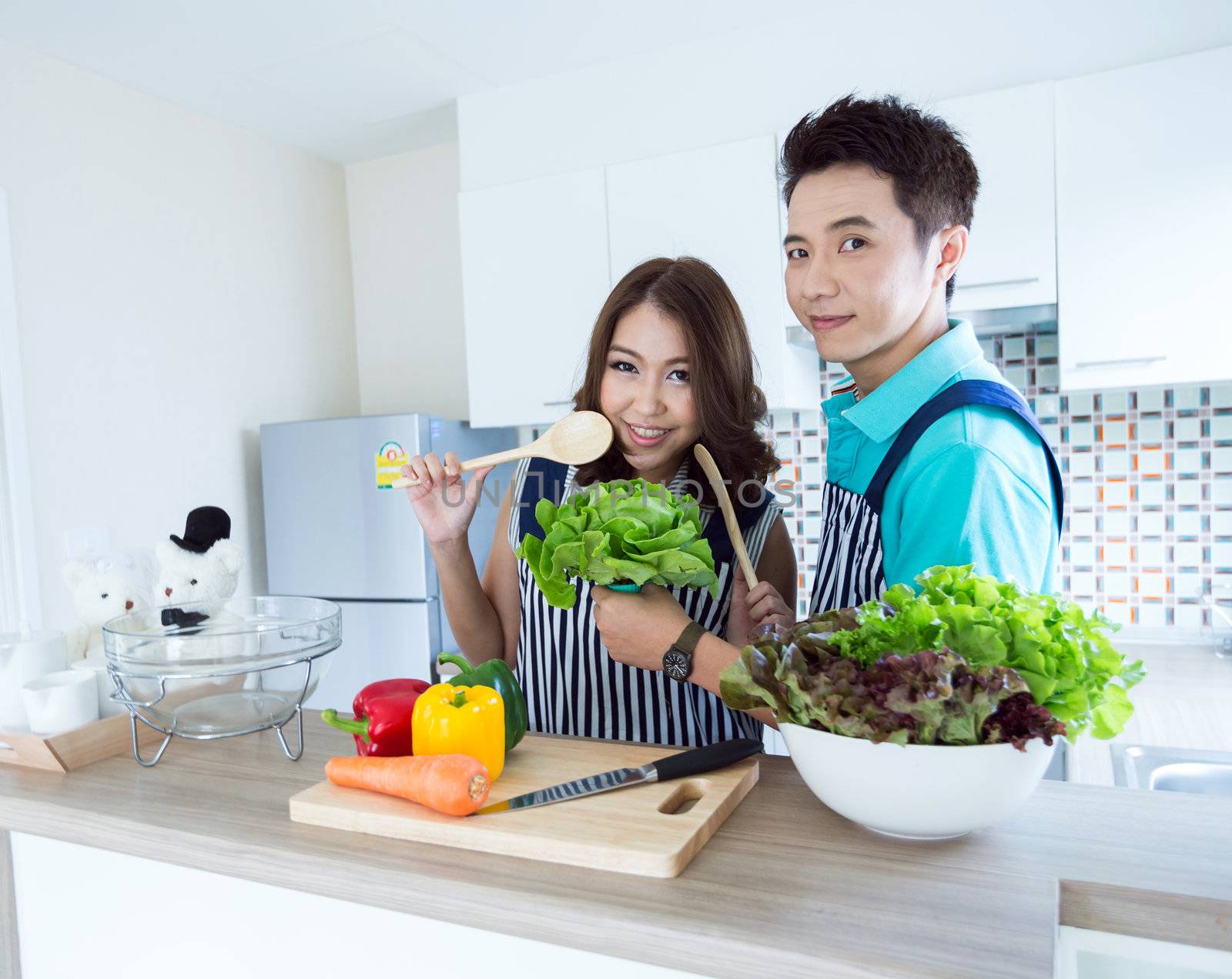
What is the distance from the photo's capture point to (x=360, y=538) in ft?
9.80

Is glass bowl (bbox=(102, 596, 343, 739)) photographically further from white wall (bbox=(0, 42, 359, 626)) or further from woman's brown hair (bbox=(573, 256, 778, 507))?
white wall (bbox=(0, 42, 359, 626))

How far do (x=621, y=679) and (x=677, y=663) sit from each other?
1.30 feet

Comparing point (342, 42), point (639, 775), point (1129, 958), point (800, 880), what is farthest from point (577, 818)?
point (342, 42)

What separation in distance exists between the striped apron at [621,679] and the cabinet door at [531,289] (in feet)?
4.39

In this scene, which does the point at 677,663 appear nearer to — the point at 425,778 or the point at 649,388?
the point at 425,778

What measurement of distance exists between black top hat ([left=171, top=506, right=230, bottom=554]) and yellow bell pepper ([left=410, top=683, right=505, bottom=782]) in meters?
0.63

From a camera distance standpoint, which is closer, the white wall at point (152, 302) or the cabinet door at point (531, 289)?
the white wall at point (152, 302)

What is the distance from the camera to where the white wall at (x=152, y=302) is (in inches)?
101

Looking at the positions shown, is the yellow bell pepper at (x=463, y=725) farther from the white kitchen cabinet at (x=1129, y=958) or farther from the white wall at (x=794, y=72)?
the white wall at (x=794, y=72)

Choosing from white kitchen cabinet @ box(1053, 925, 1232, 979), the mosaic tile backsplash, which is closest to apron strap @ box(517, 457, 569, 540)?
white kitchen cabinet @ box(1053, 925, 1232, 979)

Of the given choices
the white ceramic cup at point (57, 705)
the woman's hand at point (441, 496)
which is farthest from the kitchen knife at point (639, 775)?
the white ceramic cup at point (57, 705)

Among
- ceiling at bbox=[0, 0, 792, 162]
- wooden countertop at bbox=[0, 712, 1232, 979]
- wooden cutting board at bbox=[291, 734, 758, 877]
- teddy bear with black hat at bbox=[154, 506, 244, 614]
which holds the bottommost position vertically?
wooden countertop at bbox=[0, 712, 1232, 979]

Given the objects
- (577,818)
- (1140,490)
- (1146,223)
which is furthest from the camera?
(1140,490)

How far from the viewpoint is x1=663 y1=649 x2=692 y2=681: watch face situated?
1.03m
